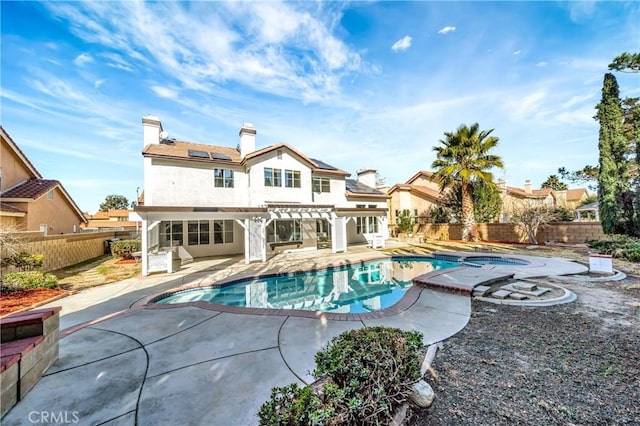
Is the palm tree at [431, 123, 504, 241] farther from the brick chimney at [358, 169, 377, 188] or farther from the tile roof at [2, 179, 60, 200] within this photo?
the tile roof at [2, 179, 60, 200]

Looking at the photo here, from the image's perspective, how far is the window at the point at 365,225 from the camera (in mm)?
23047

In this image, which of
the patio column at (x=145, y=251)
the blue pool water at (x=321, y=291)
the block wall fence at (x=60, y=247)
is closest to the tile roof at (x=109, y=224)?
the block wall fence at (x=60, y=247)

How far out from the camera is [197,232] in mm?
16828

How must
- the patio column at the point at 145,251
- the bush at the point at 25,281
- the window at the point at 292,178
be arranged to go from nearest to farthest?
1. the bush at the point at 25,281
2. the patio column at the point at 145,251
3. the window at the point at 292,178

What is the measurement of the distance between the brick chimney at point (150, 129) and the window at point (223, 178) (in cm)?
438

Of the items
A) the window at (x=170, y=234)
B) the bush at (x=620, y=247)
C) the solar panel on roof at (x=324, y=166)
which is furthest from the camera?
the solar panel on roof at (x=324, y=166)

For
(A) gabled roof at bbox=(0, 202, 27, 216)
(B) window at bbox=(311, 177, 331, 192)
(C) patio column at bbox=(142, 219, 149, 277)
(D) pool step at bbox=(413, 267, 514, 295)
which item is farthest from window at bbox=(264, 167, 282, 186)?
(A) gabled roof at bbox=(0, 202, 27, 216)

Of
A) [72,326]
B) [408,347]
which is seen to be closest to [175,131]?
[72,326]

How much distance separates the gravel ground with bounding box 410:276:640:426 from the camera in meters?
2.89

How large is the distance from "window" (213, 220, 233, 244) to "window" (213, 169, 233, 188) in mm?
2590

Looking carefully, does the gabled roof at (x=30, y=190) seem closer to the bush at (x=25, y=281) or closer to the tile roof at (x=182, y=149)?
the tile roof at (x=182, y=149)

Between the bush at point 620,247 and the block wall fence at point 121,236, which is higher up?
the block wall fence at point 121,236

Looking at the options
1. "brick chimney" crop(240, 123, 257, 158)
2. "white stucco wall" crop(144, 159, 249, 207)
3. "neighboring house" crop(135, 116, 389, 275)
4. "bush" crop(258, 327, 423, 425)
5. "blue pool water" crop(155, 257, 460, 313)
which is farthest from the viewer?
"brick chimney" crop(240, 123, 257, 158)

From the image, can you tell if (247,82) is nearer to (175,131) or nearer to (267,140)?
(267,140)
